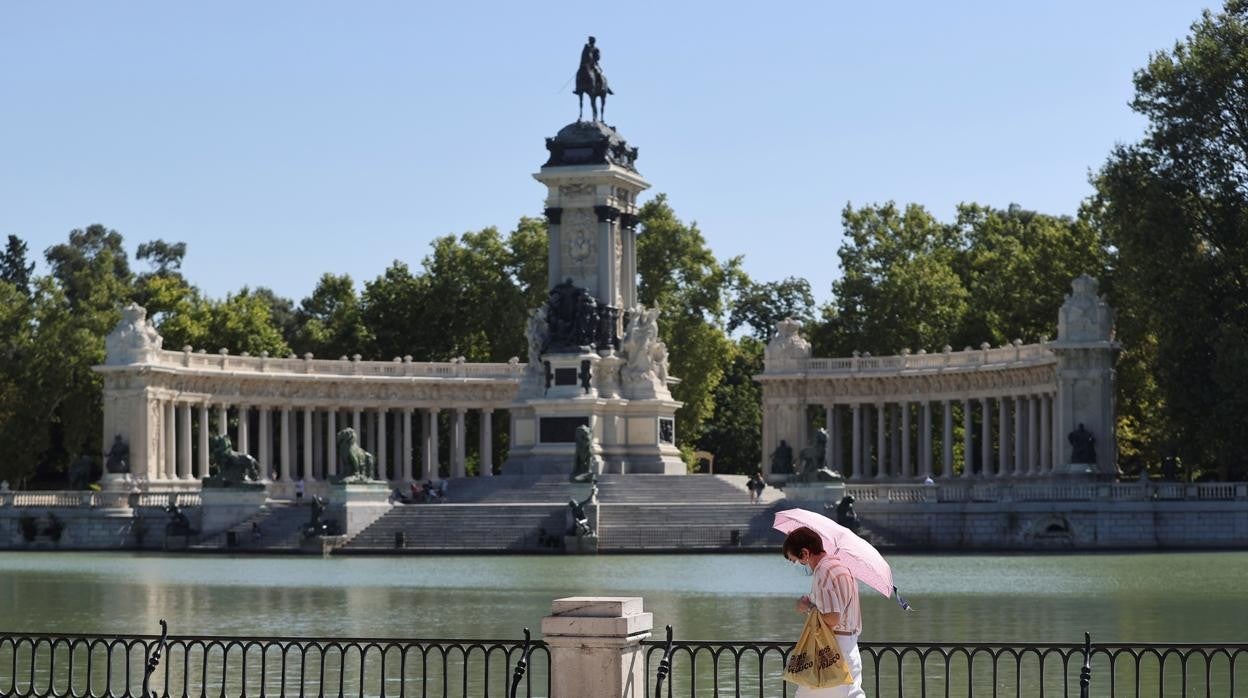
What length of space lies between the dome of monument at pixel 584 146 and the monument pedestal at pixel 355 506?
15865 millimetres

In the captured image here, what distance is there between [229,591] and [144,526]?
94.5 feet

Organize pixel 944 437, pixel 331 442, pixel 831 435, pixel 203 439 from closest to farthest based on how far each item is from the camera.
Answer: pixel 944 437
pixel 203 439
pixel 831 435
pixel 331 442

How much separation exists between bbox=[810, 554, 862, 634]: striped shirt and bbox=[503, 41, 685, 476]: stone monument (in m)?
61.4

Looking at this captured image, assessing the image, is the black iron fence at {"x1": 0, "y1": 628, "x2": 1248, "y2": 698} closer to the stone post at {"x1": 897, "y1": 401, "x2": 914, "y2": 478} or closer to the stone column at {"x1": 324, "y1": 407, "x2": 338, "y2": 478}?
the stone post at {"x1": 897, "y1": 401, "x2": 914, "y2": 478}

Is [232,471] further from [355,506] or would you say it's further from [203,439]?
[203,439]

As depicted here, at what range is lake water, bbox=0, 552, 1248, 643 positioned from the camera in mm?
34438

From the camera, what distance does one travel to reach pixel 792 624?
35375 millimetres

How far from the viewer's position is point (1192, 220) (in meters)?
72.1

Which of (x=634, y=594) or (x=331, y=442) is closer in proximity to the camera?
(x=634, y=594)

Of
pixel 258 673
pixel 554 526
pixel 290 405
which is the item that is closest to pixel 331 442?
pixel 290 405

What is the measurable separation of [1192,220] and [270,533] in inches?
1188

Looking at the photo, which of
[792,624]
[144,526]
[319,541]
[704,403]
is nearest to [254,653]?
[792,624]

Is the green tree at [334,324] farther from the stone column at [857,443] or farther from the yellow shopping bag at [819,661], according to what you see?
the yellow shopping bag at [819,661]

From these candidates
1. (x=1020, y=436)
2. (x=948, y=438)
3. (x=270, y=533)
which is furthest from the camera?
(x=948, y=438)
